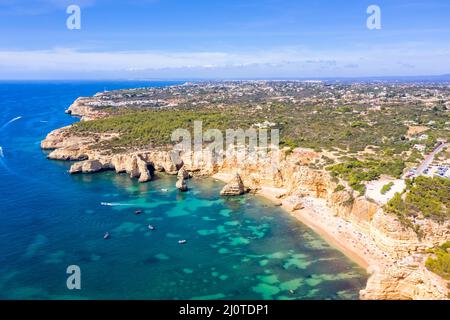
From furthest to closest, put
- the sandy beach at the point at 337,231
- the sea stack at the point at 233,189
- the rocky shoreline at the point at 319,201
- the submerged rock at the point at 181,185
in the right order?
the submerged rock at the point at 181,185 → the sea stack at the point at 233,189 → the sandy beach at the point at 337,231 → the rocky shoreline at the point at 319,201

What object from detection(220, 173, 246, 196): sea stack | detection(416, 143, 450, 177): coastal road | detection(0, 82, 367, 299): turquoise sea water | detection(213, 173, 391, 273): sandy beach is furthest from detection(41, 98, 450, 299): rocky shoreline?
detection(416, 143, 450, 177): coastal road

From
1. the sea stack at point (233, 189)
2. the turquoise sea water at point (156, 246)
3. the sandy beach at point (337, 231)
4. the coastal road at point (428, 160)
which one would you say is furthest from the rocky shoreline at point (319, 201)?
the coastal road at point (428, 160)

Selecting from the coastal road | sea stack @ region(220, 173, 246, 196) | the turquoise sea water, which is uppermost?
the coastal road

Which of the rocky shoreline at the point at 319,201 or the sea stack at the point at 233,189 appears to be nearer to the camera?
the rocky shoreline at the point at 319,201

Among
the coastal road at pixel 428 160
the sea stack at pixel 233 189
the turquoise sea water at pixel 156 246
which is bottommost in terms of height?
the turquoise sea water at pixel 156 246

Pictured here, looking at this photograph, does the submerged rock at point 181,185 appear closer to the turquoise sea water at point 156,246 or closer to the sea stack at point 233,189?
the turquoise sea water at point 156,246

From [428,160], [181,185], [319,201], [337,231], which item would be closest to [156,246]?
[181,185]

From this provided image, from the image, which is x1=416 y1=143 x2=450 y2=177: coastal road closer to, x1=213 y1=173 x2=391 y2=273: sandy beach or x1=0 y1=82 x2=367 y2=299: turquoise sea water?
x1=213 y1=173 x2=391 y2=273: sandy beach
